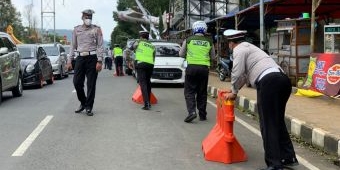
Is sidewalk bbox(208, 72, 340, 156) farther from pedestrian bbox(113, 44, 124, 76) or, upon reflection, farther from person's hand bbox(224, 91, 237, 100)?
pedestrian bbox(113, 44, 124, 76)

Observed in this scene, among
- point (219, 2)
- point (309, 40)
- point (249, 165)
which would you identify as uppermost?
point (219, 2)

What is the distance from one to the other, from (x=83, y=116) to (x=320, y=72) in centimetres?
576

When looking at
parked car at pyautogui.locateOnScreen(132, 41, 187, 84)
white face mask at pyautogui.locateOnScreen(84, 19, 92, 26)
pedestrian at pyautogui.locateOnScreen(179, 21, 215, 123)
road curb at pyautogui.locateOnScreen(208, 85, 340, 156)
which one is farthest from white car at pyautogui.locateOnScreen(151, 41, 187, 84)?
road curb at pyautogui.locateOnScreen(208, 85, 340, 156)

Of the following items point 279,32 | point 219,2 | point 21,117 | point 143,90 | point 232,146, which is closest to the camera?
point 232,146

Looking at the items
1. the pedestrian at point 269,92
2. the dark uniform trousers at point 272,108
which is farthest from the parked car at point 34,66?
the dark uniform trousers at point 272,108

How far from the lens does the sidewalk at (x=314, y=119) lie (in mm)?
7957

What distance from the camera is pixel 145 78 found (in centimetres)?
1207

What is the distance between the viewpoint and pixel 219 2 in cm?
3991

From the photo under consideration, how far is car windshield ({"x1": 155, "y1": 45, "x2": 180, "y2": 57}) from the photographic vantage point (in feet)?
63.2

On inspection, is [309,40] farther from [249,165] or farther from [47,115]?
[249,165]

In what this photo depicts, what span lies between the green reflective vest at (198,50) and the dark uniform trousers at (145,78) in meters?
1.89

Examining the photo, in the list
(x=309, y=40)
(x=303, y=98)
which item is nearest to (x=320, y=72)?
(x=303, y=98)

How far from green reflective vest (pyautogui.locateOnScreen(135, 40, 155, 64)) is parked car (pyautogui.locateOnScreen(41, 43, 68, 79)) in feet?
38.1

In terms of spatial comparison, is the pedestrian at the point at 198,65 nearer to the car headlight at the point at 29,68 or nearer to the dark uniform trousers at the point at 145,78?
the dark uniform trousers at the point at 145,78
